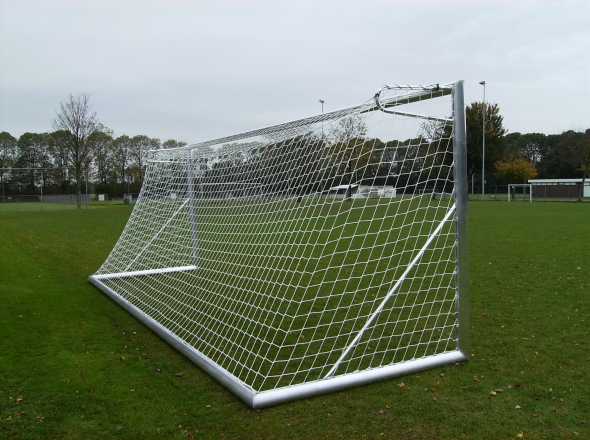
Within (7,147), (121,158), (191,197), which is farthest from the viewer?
(7,147)

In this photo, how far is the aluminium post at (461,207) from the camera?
3.91 metres

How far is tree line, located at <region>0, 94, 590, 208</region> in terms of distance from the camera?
4.16 meters

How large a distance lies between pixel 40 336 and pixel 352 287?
4.02 m

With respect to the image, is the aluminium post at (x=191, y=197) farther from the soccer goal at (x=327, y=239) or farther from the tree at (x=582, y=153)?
the tree at (x=582, y=153)

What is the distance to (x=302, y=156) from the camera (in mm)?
4754

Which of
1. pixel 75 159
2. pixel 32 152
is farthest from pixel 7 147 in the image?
pixel 75 159

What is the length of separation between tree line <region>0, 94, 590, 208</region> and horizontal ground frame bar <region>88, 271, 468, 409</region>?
155cm

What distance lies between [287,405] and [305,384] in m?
0.21

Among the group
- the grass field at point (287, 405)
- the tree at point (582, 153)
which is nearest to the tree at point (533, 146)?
the tree at point (582, 153)

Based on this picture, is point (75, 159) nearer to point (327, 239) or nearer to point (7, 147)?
point (7, 147)

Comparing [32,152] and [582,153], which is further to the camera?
[32,152]

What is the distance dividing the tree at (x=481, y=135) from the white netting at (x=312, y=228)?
3825 cm

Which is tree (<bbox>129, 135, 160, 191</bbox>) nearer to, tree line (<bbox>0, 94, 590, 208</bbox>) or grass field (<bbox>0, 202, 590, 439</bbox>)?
tree line (<bbox>0, 94, 590, 208</bbox>)

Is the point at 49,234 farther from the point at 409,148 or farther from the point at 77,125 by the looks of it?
the point at 77,125
